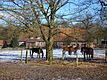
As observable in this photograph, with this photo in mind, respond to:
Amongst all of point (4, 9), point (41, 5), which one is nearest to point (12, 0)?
point (4, 9)

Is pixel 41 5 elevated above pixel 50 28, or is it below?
above

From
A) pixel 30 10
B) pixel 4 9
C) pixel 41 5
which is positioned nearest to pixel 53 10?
pixel 41 5

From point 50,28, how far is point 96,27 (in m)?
4.49

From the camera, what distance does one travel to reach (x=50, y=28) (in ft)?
97.6

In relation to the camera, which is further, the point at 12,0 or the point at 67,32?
the point at 67,32

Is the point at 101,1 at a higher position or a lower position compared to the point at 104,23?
higher

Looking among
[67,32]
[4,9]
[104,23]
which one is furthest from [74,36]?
[4,9]

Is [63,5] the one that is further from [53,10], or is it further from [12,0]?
[12,0]

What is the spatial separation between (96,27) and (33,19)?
6.23m

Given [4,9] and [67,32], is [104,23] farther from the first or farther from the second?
[4,9]

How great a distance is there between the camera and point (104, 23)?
29391mm

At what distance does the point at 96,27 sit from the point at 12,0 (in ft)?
27.9

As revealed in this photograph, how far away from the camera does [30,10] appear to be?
27.2m

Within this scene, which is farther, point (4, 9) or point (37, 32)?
point (37, 32)
